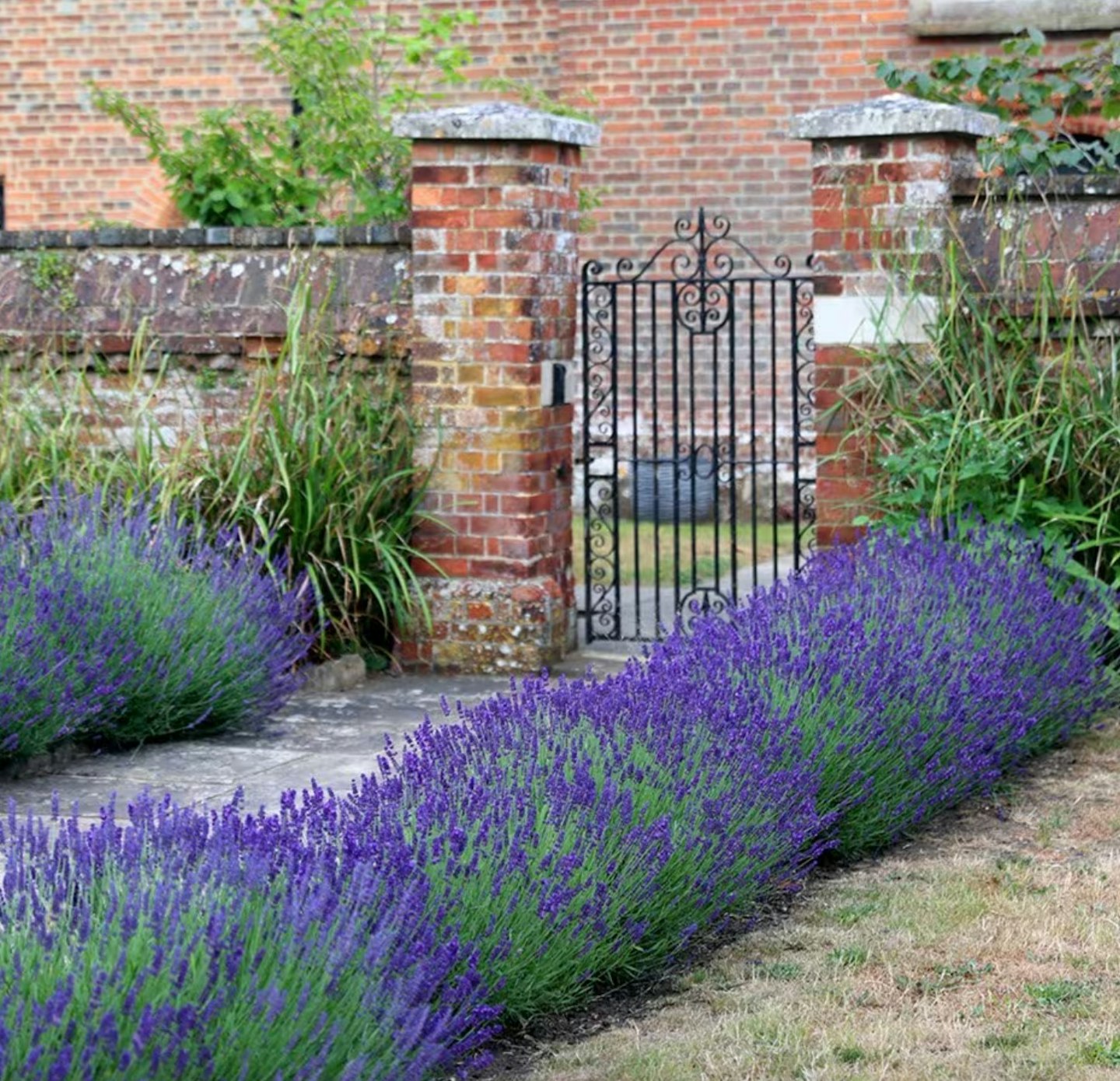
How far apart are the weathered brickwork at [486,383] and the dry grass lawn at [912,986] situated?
2809mm

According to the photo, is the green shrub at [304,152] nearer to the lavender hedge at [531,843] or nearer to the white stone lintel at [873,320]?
the white stone lintel at [873,320]

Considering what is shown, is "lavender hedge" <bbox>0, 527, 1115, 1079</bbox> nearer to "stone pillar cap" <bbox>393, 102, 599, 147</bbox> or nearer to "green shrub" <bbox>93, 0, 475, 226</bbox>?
"stone pillar cap" <bbox>393, 102, 599, 147</bbox>

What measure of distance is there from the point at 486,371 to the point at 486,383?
5 centimetres

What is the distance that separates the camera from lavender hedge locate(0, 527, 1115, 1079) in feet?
10.2

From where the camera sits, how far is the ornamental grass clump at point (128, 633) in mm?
5984

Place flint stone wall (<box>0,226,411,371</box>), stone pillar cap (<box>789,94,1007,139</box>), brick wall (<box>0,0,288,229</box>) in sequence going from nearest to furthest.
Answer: stone pillar cap (<box>789,94,1007,139</box>), flint stone wall (<box>0,226,411,371</box>), brick wall (<box>0,0,288,229</box>)

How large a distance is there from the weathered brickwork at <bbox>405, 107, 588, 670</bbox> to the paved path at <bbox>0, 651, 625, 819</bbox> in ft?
1.29

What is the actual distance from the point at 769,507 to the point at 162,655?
8338mm

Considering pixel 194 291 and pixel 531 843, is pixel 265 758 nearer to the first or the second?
pixel 531 843

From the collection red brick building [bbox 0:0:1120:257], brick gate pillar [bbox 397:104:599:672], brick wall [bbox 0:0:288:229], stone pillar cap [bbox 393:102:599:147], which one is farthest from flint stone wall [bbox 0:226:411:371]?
brick wall [bbox 0:0:288:229]

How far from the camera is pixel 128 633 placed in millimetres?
6457

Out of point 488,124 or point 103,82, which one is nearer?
point 488,124

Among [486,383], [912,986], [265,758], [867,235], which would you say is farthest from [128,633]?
→ [867,235]

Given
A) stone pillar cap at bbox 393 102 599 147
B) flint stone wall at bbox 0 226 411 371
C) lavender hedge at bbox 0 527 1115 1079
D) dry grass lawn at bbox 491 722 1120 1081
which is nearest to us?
lavender hedge at bbox 0 527 1115 1079
